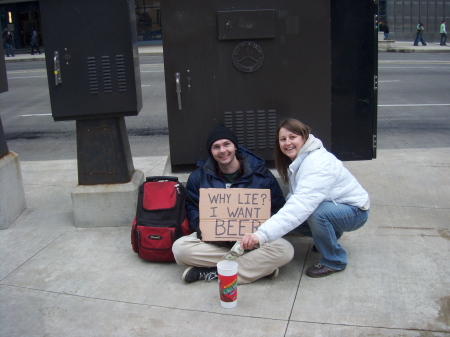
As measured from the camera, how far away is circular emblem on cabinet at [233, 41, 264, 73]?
14.9 ft

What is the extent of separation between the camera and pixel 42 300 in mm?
3748

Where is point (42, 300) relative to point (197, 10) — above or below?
below

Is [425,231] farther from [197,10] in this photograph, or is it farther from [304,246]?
[197,10]

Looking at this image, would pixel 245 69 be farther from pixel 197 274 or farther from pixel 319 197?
pixel 197 274

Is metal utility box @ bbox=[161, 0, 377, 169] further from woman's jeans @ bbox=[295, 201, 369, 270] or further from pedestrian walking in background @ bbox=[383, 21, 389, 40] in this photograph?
pedestrian walking in background @ bbox=[383, 21, 389, 40]

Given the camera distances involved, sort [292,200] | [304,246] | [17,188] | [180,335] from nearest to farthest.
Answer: [180,335]
[292,200]
[304,246]
[17,188]

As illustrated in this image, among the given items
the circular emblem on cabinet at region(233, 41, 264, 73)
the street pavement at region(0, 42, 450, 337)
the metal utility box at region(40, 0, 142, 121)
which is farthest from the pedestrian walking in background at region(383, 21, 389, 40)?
the metal utility box at region(40, 0, 142, 121)

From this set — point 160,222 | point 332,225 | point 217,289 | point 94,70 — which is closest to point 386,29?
point 94,70

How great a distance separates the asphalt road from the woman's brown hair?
14.2ft

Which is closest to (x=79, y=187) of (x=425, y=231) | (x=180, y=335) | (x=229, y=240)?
(x=229, y=240)

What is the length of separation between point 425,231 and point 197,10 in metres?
2.54

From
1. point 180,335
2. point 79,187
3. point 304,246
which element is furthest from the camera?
point 79,187

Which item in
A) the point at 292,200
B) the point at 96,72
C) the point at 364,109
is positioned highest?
the point at 96,72

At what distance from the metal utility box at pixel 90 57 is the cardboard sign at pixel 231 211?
1.26 metres
